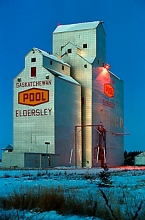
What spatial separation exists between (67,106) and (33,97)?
192 inches

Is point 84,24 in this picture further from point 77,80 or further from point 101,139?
point 101,139

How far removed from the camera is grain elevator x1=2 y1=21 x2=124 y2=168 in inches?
2292

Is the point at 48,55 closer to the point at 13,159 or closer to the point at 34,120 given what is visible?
the point at 34,120

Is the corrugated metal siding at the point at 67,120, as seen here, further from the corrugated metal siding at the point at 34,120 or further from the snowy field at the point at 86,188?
the snowy field at the point at 86,188

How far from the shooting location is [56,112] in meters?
58.3

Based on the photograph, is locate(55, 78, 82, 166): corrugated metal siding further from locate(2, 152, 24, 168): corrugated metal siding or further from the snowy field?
the snowy field

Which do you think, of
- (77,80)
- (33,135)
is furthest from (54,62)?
(33,135)

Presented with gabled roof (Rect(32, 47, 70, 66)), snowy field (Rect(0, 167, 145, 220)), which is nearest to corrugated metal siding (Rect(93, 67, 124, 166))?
gabled roof (Rect(32, 47, 70, 66))

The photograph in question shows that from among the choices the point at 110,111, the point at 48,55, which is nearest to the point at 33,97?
the point at 48,55

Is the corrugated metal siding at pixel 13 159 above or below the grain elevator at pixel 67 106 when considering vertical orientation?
below

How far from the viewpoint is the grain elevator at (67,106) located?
5822cm

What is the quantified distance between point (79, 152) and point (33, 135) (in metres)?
7.61

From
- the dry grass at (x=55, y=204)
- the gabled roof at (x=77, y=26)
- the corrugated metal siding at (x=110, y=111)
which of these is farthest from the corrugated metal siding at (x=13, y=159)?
the dry grass at (x=55, y=204)

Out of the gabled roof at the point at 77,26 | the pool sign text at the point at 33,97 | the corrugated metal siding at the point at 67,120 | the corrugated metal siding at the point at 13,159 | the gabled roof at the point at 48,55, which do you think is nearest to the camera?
the corrugated metal siding at the point at 13,159
